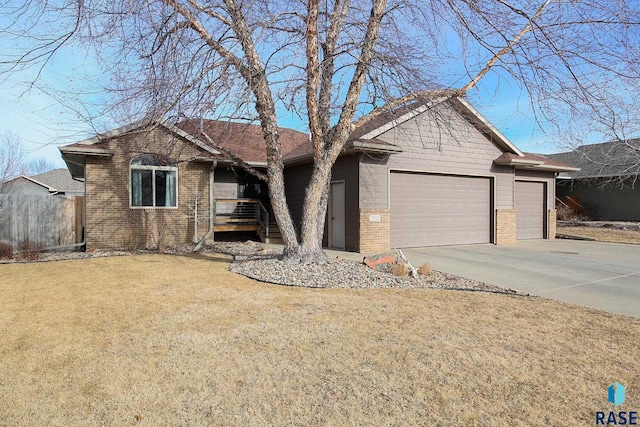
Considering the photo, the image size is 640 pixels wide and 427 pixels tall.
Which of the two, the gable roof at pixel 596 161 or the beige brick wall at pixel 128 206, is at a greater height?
the gable roof at pixel 596 161

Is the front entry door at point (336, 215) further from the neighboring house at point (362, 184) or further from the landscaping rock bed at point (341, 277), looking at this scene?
the landscaping rock bed at point (341, 277)

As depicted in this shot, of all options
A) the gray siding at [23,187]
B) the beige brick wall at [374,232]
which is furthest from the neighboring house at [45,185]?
the beige brick wall at [374,232]

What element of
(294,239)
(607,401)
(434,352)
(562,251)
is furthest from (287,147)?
(607,401)

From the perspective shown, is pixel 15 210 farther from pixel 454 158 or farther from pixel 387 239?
pixel 454 158

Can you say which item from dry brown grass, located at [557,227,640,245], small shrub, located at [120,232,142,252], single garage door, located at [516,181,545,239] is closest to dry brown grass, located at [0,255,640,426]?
small shrub, located at [120,232,142,252]

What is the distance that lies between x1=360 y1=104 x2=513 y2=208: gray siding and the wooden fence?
941 centimetres

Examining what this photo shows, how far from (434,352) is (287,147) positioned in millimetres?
15096

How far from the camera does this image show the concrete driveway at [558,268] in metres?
6.75

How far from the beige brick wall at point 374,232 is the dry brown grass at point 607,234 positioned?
9615 millimetres

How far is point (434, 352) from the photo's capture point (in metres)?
4.05

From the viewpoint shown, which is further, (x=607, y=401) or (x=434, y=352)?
(x=434, y=352)

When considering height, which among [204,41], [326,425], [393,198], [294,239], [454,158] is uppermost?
[204,41]

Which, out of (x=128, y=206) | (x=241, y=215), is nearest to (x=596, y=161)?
(x=241, y=215)

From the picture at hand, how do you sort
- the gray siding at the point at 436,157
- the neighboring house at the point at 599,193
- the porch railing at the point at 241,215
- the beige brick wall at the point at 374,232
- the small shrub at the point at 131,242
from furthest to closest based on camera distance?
1. the neighboring house at the point at 599,193
2. the porch railing at the point at 241,215
3. the small shrub at the point at 131,242
4. the gray siding at the point at 436,157
5. the beige brick wall at the point at 374,232
